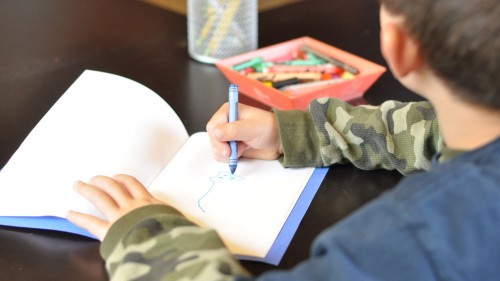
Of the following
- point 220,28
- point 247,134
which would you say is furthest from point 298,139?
point 220,28

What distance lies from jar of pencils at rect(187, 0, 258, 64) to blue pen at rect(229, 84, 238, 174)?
0.27m

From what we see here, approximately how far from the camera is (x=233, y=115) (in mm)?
875

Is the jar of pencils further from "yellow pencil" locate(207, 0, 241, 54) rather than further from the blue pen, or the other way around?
the blue pen

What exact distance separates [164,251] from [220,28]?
21.7 inches

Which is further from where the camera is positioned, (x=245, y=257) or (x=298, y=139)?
(x=298, y=139)

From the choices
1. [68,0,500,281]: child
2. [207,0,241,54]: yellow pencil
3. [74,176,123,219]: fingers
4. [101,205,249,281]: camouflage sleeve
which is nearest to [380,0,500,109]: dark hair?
[68,0,500,281]: child

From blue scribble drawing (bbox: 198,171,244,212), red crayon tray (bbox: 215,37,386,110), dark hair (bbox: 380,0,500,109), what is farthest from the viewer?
red crayon tray (bbox: 215,37,386,110)

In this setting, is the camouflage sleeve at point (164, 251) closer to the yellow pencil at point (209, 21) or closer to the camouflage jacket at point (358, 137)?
the camouflage jacket at point (358, 137)

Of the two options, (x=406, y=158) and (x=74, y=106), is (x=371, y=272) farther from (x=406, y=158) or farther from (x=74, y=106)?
(x=74, y=106)

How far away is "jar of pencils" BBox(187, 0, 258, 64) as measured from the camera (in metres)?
1.11

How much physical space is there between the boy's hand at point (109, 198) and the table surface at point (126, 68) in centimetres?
2

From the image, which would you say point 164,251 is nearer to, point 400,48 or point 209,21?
point 400,48

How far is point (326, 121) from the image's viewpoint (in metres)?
0.88

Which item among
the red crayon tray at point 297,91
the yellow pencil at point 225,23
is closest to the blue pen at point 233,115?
the red crayon tray at point 297,91
